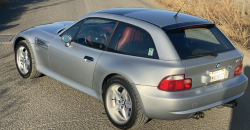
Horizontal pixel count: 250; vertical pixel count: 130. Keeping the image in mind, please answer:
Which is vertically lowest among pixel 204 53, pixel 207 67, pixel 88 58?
pixel 88 58

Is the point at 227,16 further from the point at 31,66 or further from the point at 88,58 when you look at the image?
the point at 88,58

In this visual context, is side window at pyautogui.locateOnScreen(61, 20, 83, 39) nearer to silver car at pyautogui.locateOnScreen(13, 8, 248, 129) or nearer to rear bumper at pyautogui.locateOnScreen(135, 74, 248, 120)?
silver car at pyautogui.locateOnScreen(13, 8, 248, 129)

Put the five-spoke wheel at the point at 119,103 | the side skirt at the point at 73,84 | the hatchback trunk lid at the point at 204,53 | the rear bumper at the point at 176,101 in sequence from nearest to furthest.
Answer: the rear bumper at the point at 176,101
the hatchback trunk lid at the point at 204,53
the five-spoke wheel at the point at 119,103
the side skirt at the point at 73,84

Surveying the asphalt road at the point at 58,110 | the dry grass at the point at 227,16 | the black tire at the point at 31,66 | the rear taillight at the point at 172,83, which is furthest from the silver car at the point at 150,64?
the dry grass at the point at 227,16

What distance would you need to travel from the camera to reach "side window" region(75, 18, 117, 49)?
4648 millimetres

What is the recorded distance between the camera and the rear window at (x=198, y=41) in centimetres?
399

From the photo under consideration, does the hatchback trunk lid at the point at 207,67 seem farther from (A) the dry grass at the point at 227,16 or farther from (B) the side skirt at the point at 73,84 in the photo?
(A) the dry grass at the point at 227,16

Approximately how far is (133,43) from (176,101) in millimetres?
1022

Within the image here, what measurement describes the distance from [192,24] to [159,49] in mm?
689

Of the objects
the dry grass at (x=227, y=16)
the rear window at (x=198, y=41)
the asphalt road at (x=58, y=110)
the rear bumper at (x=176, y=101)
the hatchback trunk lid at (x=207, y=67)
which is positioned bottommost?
the dry grass at (x=227, y=16)

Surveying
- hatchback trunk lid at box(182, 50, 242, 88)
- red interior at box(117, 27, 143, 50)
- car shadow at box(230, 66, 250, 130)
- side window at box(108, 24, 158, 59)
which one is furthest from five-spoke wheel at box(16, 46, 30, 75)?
car shadow at box(230, 66, 250, 130)

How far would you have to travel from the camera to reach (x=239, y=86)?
429cm

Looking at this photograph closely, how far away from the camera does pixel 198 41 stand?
4.31m

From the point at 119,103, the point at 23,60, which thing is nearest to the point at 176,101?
the point at 119,103
